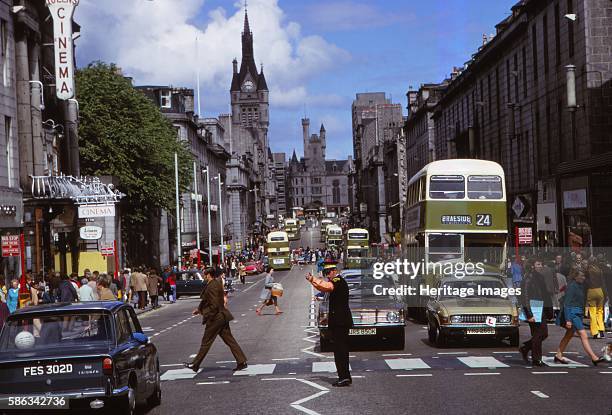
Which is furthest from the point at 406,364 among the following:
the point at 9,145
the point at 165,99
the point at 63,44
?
the point at 165,99

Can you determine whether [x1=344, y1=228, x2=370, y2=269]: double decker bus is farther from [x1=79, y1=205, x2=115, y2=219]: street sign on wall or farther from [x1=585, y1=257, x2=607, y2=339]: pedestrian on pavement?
[x1=585, y1=257, x2=607, y2=339]: pedestrian on pavement

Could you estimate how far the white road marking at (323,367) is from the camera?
1877 centimetres

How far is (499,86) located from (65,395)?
5470 centimetres

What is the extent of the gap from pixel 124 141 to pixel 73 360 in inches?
1960

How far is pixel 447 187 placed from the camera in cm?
3158

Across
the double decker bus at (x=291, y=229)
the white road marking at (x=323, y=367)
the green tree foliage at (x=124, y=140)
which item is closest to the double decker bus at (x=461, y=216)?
the white road marking at (x=323, y=367)

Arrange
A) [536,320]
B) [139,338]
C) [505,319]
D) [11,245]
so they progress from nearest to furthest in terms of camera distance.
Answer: [139,338] → [536,320] → [505,319] → [11,245]

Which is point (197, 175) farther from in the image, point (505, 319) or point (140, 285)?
point (505, 319)

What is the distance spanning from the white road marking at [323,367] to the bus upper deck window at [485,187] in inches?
483

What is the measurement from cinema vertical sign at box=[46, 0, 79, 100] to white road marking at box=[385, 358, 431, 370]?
2794 cm

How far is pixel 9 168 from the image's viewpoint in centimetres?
4016

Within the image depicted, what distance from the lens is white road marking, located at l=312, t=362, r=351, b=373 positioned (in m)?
18.8

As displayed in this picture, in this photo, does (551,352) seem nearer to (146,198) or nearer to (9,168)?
(9,168)

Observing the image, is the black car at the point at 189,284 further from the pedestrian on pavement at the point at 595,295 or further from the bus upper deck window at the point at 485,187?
the pedestrian on pavement at the point at 595,295
